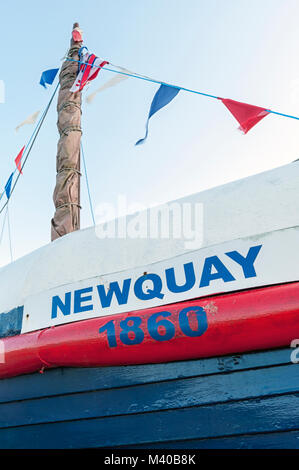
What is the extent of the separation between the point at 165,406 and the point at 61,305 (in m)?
1.13

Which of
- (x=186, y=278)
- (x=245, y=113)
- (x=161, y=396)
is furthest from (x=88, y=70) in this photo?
(x=161, y=396)

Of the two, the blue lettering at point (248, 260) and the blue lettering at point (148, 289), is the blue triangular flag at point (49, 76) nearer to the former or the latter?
the blue lettering at point (148, 289)

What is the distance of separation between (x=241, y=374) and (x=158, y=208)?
142 centimetres

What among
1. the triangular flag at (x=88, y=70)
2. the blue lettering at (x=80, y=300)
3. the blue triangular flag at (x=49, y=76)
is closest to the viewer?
the blue lettering at (x=80, y=300)

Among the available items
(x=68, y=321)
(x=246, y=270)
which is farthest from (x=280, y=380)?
(x=68, y=321)

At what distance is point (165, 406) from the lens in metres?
2.36

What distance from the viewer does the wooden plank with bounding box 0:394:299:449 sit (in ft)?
6.84

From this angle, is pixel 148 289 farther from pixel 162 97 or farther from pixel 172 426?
pixel 162 97

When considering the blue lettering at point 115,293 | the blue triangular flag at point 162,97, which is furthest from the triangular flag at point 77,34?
the blue lettering at point 115,293

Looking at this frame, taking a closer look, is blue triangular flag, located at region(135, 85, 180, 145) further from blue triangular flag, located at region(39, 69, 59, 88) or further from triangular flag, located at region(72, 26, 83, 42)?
blue triangular flag, located at region(39, 69, 59, 88)

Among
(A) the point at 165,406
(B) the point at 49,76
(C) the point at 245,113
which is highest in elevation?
(B) the point at 49,76

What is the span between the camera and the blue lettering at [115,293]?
8.84 feet

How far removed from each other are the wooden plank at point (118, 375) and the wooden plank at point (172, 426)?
0.20 m

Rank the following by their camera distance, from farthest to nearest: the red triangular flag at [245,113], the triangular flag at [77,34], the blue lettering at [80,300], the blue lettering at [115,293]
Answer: the triangular flag at [77,34] → the red triangular flag at [245,113] → the blue lettering at [80,300] → the blue lettering at [115,293]
